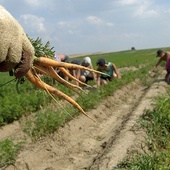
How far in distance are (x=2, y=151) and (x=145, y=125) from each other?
2.19m

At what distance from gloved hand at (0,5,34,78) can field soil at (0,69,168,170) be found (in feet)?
7.05

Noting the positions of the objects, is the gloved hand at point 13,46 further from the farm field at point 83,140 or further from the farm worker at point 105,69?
the farm worker at point 105,69

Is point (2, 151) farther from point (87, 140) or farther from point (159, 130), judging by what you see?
point (159, 130)

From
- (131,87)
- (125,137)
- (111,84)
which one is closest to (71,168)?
(125,137)

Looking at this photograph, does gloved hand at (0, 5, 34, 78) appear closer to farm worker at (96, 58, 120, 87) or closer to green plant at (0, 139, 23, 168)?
green plant at (0, 139, 23, 168)

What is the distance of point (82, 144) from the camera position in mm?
5672

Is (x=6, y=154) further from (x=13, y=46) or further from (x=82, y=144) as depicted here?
(x=13, y=46)

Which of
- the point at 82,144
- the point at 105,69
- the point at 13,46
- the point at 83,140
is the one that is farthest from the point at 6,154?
the point at 105,69

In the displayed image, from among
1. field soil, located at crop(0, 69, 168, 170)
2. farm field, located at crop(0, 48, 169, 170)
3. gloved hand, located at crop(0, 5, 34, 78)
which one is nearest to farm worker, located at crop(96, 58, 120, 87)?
farm field, located at crop(0, 48, 169, 170)

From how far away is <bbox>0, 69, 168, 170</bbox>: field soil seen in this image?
461cm

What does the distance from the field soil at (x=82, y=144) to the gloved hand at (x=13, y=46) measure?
2.15 metres

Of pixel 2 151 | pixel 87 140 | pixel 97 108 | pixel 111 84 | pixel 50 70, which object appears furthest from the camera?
pixel 111 84

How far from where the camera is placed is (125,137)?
5211mm

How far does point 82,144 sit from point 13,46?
372 centimetres
